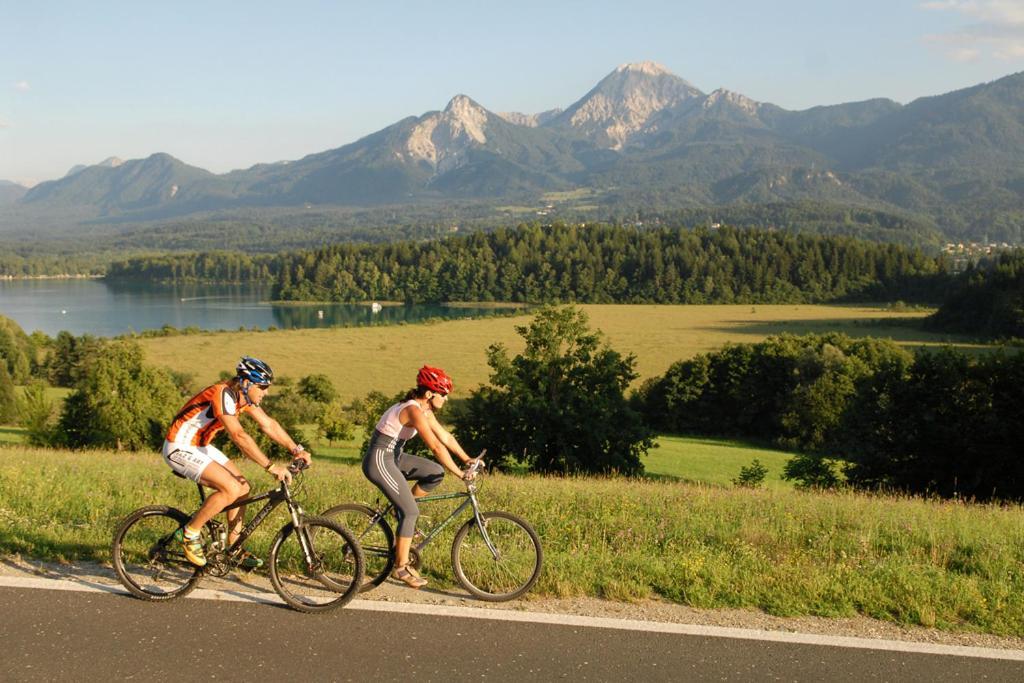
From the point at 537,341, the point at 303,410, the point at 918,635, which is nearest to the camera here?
the point at 918,635

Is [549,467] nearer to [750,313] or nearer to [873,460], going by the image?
[873,460]

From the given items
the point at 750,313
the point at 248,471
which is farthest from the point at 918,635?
the point at 750,313

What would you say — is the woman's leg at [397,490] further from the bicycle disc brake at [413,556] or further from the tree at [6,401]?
the tree at [6,401]

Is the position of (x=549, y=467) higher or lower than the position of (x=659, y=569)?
lower

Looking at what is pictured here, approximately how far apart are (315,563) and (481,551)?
1.57m

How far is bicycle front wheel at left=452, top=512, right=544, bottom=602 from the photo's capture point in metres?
8.00

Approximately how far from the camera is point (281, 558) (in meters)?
8.01

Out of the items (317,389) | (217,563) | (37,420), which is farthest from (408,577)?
(317,389)

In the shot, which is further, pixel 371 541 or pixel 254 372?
pixel 371 541

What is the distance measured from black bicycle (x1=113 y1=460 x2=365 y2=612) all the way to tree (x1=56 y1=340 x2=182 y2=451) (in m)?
35.7

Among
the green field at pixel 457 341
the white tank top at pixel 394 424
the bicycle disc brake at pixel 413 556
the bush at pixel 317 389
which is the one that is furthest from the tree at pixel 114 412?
the white tank top at pixel 394 424

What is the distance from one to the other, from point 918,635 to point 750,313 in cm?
16094

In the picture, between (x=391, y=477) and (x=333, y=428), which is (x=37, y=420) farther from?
(x=391, y=477)

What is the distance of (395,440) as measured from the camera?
822 cm
